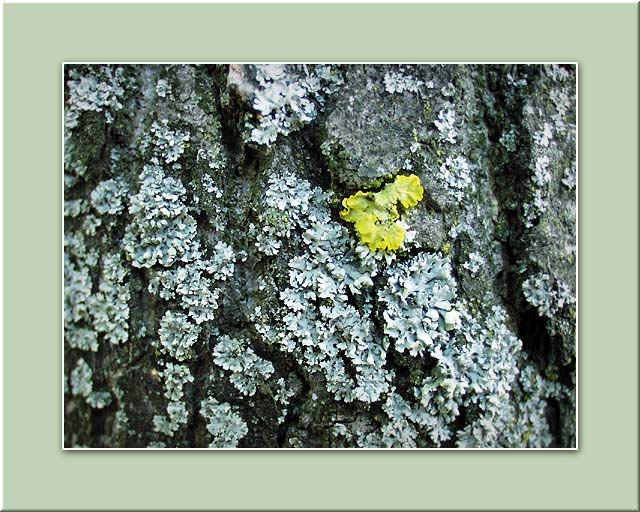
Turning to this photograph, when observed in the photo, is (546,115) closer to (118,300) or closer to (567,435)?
(567,435)

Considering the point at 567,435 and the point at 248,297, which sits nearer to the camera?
the point at 248,297

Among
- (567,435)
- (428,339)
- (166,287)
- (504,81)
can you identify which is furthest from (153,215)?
(567,435)

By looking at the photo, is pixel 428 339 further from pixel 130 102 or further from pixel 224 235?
pixel 130 102

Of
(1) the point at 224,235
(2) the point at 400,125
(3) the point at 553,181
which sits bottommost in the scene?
(1) the point at 224,235

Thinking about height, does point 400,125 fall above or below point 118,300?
above
